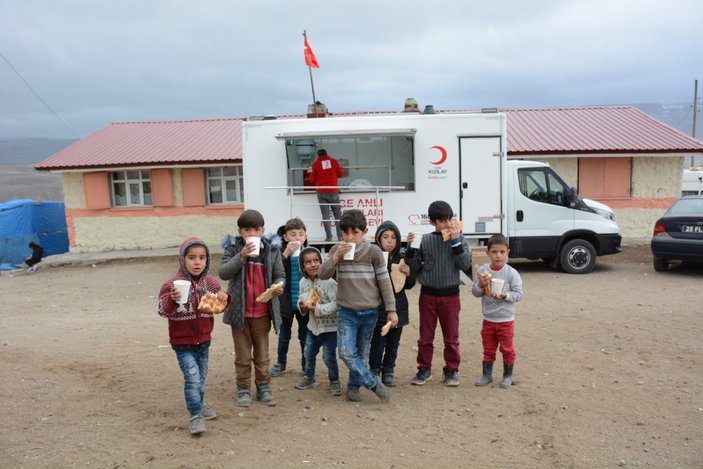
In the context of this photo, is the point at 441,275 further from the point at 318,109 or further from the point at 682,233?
the point at 318,109

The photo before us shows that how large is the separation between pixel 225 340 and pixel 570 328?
14.1 ft

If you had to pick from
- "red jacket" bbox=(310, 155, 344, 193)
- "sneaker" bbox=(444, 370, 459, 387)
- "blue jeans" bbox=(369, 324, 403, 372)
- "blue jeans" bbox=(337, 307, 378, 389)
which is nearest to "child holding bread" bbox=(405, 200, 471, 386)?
"sneaker" bbox=(444, 370, 459, 387)

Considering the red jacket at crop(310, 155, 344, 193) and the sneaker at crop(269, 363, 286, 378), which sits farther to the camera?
the red jacket at crop(310, 155, 344, 193)

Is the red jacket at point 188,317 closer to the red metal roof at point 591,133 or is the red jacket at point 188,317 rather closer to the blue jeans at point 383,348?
the blue jeans at point 383,348

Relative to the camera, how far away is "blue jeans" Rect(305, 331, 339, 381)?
4.85 meters

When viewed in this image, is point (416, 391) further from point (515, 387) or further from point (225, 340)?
point (225, 340)

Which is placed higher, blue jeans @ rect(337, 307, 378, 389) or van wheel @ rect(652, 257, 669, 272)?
blue jeans @ rect(337, 307, 378, 389)

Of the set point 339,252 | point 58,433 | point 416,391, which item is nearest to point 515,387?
point 416,391

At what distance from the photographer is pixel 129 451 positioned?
3836 millimetres

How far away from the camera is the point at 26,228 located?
59.2 feet

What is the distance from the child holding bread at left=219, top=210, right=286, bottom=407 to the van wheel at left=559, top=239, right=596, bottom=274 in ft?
27.6

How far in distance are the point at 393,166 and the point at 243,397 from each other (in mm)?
7030

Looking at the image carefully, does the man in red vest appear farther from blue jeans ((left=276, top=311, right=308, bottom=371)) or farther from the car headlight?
the car headlight

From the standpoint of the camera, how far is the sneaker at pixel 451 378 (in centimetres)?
502
